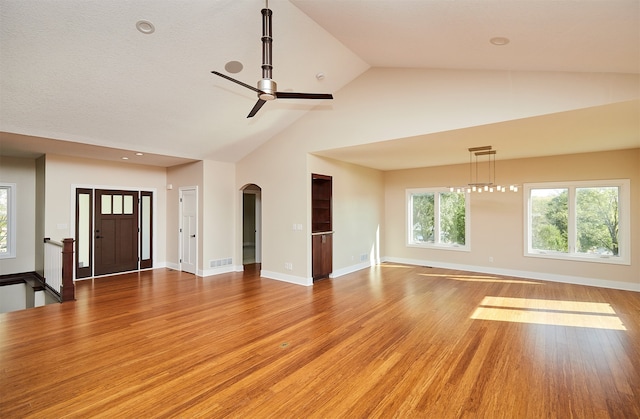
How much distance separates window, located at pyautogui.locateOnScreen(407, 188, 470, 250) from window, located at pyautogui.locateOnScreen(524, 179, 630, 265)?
1.34 m

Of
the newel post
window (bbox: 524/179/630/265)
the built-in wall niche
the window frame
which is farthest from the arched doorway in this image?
window (bbox: 524/179/630/265)

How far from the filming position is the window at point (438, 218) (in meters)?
7.51

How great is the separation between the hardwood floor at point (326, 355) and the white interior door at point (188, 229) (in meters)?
1.86

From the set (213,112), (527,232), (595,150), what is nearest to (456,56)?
(213,112)

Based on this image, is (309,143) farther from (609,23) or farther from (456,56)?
(609,23)

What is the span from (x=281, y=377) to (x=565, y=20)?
3.61 meters

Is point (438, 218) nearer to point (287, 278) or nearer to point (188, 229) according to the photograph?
point (287, 278)

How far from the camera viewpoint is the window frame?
641 centimetres

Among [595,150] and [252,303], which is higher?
[595,150]

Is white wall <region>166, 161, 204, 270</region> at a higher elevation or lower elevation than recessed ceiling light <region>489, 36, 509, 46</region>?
lower

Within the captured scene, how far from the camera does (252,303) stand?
15.9 ft

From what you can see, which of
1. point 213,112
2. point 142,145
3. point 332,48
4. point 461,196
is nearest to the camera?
point 332,48

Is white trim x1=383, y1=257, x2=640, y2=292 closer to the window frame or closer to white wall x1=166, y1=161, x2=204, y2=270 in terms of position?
white wall x1=166, y1=161, x2=204, y2=270

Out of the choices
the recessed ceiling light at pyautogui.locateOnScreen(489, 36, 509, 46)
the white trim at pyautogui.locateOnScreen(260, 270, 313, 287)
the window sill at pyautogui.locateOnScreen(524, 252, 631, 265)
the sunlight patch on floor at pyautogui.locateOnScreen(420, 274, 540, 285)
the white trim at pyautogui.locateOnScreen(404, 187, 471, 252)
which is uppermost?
the recessed ceiling light at pyautogui.locateOnScreen(489, 36, 509, 46)
